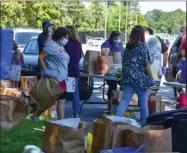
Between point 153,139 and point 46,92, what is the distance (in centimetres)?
361

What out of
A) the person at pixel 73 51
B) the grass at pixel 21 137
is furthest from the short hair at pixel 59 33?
the grass at pixel 21 137

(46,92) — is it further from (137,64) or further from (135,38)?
(135,38)

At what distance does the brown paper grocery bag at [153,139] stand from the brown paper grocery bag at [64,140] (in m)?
0.54

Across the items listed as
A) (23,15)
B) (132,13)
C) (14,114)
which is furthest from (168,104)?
(132,13)

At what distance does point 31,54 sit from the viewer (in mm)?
14750

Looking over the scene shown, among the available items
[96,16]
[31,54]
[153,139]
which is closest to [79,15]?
[96,16]

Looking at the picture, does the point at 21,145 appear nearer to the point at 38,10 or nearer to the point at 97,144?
the point at 97,144

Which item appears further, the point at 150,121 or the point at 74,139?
the point at 150,121

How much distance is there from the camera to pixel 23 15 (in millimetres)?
36969

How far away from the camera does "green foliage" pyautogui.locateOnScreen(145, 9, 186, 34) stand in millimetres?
78750

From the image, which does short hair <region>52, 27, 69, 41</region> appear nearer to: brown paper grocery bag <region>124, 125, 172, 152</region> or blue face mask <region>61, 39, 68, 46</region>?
blue face mask <region>61, 39, 68, 46</region>

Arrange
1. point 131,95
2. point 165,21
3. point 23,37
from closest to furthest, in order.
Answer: point 131,95, point 23,37, point 165,21

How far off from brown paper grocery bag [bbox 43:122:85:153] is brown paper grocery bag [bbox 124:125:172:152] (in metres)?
0.54

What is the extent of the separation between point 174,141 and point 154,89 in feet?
16.9
